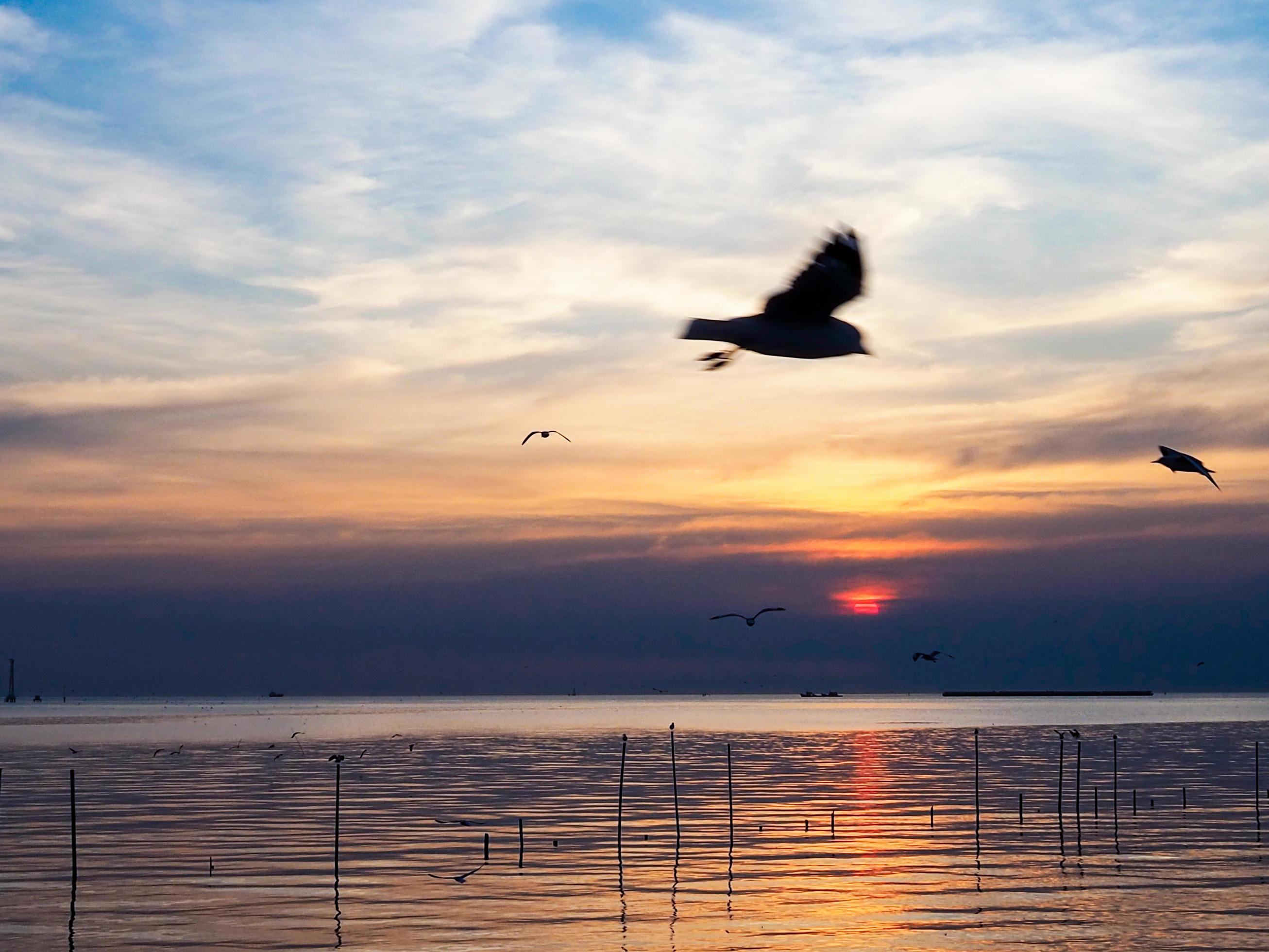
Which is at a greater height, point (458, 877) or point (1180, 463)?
point (1180, 463)

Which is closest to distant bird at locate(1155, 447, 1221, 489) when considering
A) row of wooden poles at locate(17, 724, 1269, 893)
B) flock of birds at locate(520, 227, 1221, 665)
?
flock of birds at locate(520, 227, 1221, 665)

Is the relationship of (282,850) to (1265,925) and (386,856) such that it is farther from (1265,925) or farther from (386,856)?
(1265,925)

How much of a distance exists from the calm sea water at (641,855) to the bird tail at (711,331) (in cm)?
2258

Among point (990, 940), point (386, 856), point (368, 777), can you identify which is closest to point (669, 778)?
point (368, 777)

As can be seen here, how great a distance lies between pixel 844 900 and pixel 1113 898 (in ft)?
24.7

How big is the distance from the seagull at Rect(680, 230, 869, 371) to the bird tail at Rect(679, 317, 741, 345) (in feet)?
0.21

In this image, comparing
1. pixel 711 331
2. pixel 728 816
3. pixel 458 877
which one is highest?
pixel 711 331

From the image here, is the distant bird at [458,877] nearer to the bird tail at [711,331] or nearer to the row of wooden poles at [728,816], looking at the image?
the row of wooden poles at [728,816]

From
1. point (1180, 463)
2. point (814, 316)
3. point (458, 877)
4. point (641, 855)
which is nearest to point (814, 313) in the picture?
point (814, 316)

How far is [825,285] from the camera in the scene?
14031mm

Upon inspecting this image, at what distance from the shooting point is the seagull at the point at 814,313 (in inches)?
548

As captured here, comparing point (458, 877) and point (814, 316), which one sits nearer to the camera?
point (814, 316)

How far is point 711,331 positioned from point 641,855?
36461 millimetres

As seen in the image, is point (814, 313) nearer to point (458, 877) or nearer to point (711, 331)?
point (711, 331)
